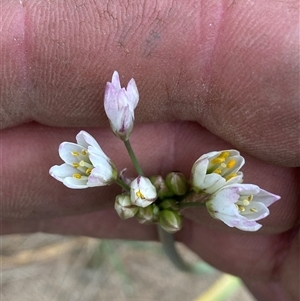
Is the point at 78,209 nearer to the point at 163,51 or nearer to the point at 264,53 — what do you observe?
the point at 163,51

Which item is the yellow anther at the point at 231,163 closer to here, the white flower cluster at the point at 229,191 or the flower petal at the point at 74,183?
the white flower cluster at the point at 229,191

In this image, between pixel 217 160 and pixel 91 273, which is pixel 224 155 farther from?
pixel 91 273

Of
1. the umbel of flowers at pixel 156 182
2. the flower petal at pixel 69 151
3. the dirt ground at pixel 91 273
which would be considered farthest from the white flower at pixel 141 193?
the dirt ground at pixel 91 273

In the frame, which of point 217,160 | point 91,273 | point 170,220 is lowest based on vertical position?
→ point 91,273

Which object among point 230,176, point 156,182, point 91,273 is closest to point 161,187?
point 156,182

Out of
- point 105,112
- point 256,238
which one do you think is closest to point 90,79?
point 105,112

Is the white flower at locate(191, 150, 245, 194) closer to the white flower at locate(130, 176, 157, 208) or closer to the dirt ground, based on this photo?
the white flower at locate(130, 176, 157, 208)
